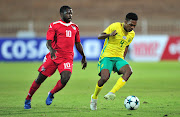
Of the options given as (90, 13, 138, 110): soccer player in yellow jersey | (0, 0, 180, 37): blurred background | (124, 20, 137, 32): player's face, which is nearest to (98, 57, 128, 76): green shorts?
(90, 13, 138, 110): soccer player in yellow jersey

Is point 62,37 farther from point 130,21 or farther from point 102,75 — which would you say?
point 130,21

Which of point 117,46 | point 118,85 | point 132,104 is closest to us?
point 132,104

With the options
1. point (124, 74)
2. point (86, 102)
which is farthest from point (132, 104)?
point (86, 102)

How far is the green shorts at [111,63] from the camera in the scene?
788 centimetres

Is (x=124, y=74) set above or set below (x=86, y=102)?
above

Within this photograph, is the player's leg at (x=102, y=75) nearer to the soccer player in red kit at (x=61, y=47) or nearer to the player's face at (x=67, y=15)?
the soccer player in red kit at (x=61, y=47)

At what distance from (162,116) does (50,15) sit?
1211 inches

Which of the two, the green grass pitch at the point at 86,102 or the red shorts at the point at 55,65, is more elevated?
the red shorts at the point at 55,65

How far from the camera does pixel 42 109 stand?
7.58 metres

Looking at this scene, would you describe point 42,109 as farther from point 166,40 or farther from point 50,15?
point 50,15

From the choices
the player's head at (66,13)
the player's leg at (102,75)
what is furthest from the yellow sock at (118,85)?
the player's head at (66,13)

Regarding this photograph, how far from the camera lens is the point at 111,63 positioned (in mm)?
7977

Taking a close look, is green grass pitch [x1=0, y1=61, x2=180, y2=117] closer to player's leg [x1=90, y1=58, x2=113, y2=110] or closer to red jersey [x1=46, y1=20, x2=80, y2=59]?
player's leg [x1=90, y1=58, x2=113, y2=110]

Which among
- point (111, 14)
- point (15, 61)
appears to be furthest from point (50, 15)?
point (15, 61)
